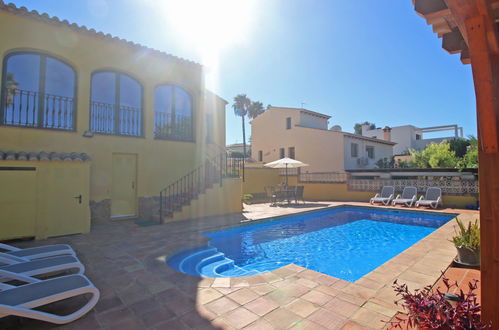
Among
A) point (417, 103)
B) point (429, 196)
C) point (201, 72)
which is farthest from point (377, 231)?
point (417, 103)

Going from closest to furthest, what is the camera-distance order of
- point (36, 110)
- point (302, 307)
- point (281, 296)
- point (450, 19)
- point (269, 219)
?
1. point (450, 19)
2. point (302, 307)
3. point (281, 296)
4. point (36, 110)
5. point (269, 219)

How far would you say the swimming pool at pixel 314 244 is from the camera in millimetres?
5922

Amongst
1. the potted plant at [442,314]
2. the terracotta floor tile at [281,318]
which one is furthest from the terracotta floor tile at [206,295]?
the potted plant at [442,314]

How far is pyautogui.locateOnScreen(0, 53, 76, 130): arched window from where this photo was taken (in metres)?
8.02

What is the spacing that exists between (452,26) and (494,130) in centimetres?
169

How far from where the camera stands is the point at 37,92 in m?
8.46

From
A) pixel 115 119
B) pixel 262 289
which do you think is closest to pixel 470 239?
pixel 262 289

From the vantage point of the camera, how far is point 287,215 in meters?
11.2

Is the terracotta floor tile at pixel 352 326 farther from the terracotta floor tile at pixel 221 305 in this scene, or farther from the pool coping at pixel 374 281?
the terracotta floor tile at pixel 221 305

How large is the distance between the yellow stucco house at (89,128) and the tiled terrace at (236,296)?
108 inches

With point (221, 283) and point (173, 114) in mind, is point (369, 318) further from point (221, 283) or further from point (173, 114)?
point (173, 114)

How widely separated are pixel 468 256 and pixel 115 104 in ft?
38.1

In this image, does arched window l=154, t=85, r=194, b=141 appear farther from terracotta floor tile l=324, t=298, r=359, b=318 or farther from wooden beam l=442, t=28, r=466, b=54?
wooden beam l=442, t=28, r=466, b=54

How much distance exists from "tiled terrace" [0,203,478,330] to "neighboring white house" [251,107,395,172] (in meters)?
16.6
